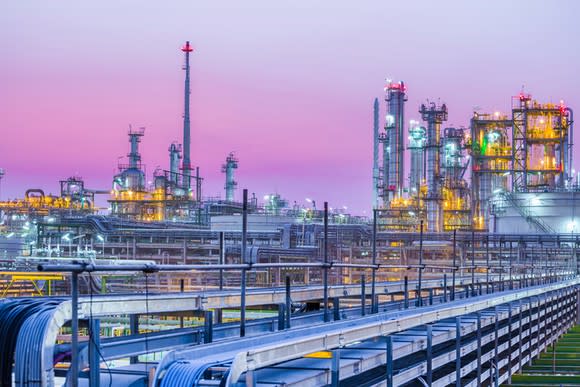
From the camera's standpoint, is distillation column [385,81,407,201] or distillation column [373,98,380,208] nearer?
distillation column [385,81,407,201]

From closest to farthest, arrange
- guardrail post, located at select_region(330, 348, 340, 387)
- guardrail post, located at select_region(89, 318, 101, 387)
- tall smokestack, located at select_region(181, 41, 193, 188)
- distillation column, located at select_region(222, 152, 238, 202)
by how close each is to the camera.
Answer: guardrail post, located at select_region(89, 318, 101, 387) → guardrail post, located at select_region(330, 348, 340, 387) → tall smokestack, located at select_region(181, 41, 193, 188) → distillation column, located at select_region(222, 152, 238, 202)

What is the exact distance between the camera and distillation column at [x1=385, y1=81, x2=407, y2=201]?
73.2 meters

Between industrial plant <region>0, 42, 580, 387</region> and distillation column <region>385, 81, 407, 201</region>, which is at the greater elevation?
distillation column <region>385, 81, 407, 201</region>

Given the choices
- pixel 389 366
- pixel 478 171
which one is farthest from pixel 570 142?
pixel 389 366

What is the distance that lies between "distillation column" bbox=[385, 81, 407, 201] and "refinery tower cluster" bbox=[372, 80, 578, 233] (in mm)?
83

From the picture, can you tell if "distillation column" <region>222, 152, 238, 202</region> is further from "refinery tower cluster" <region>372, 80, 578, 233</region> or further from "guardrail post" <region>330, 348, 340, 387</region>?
"guardrail post" <region>330, 348, 340, 387</region>

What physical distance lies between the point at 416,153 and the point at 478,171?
8580mm

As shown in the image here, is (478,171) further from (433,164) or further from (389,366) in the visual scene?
(389,366)

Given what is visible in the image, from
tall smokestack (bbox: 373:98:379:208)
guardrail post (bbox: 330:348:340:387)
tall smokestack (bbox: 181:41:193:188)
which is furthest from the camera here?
tall smokestack (bbox: 373:98:379:208)

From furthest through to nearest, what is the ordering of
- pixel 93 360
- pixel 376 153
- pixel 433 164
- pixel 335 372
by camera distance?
pixel 376 153, pixel 433 164, pixel 335 372, pixel 93 360

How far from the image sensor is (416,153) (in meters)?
73.5

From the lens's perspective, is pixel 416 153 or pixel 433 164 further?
pixel 416 153

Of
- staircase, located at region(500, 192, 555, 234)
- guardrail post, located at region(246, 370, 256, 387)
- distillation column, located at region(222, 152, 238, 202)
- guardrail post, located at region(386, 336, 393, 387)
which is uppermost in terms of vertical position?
distillation column, located at region(222, 152, 238, 202)

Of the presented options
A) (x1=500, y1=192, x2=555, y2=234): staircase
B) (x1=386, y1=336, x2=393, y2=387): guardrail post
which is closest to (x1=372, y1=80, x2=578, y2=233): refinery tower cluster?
(x1=500, y1=192, x2=555, y2=234): staircase
